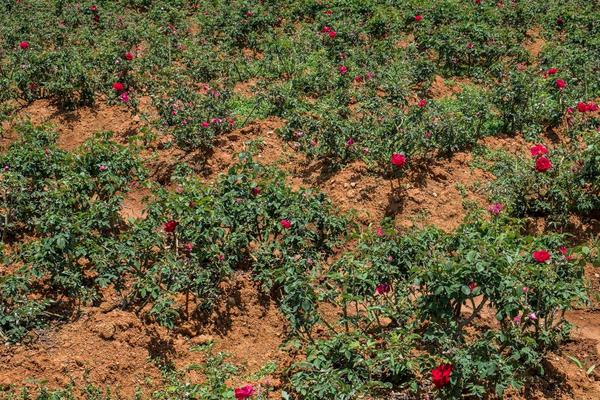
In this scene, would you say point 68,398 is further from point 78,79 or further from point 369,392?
point 78,79

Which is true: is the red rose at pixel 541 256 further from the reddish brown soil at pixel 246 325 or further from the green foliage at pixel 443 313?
the reddish brown soil at pixel 246 325

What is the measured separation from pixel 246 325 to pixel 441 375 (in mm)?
1801

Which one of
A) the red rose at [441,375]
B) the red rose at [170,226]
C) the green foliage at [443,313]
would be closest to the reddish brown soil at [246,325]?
the green foliage at [443,313]

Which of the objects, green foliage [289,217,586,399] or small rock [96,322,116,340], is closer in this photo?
green foliage [289,217,586,399]

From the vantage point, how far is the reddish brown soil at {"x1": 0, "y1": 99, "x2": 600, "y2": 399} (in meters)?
4.09

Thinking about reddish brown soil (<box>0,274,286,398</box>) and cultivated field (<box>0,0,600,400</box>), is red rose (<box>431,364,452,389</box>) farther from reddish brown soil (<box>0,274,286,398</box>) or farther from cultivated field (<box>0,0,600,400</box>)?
reddish brown soil (<box>0,274,286,398</box>)

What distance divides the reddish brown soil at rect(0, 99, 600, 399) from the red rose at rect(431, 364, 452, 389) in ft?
2.82

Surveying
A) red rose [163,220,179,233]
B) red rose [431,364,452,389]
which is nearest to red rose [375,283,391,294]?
red rose [431,364,452,389]

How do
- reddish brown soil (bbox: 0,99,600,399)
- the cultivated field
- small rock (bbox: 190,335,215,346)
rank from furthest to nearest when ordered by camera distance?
small rock (bbox: 190,335,215,346) < reddish brown soil (bbox: 0,99,600,399) < the cultivated field

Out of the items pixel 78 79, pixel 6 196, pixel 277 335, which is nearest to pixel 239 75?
pixel 78 79

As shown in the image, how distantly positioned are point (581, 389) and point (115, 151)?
4.58 meters

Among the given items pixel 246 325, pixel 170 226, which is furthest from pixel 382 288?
pixel 170 226

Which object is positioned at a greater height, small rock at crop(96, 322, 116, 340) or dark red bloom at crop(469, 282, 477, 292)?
dark red bloom at crop(469, 282, 477, 292)

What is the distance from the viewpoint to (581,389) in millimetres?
4109
